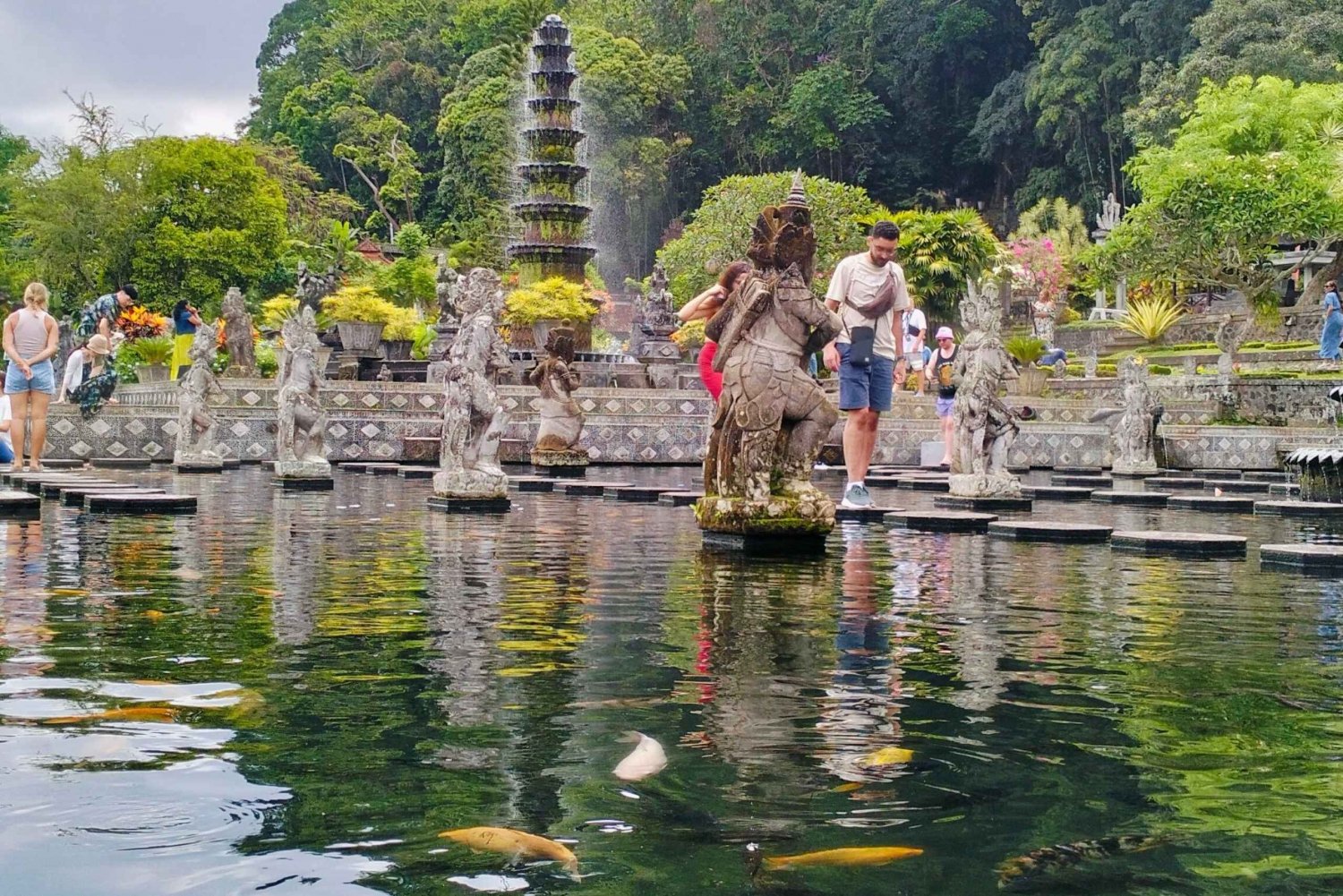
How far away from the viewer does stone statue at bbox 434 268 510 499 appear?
1127 centimetres

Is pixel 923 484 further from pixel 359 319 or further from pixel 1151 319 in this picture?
pixel 1151 319

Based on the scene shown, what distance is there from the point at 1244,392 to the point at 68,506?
21.6m

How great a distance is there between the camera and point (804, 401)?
25.1ft

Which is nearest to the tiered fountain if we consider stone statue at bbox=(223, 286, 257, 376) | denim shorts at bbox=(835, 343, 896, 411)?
stone statue at bbox=(223, 286, 257, 376)

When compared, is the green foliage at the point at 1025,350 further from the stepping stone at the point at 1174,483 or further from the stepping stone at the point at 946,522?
the stepping stone at the point at 946,522

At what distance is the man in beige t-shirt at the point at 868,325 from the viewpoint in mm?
9703

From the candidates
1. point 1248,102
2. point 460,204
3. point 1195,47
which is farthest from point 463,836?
point 460,204

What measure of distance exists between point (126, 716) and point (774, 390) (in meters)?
4.62

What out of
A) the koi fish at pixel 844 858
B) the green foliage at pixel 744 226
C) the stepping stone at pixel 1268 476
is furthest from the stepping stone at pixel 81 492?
the green foliage at pixel 744 226

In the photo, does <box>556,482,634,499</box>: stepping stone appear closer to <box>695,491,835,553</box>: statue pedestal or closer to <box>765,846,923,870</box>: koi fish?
<box>695,491,835,553</box>: statue pedestal

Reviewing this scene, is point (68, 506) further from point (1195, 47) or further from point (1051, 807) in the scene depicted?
point (1195, 47)

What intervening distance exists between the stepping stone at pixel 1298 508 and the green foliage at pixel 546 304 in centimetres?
2598

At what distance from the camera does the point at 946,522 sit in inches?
377

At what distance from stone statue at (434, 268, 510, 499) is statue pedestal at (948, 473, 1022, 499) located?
137 inches
